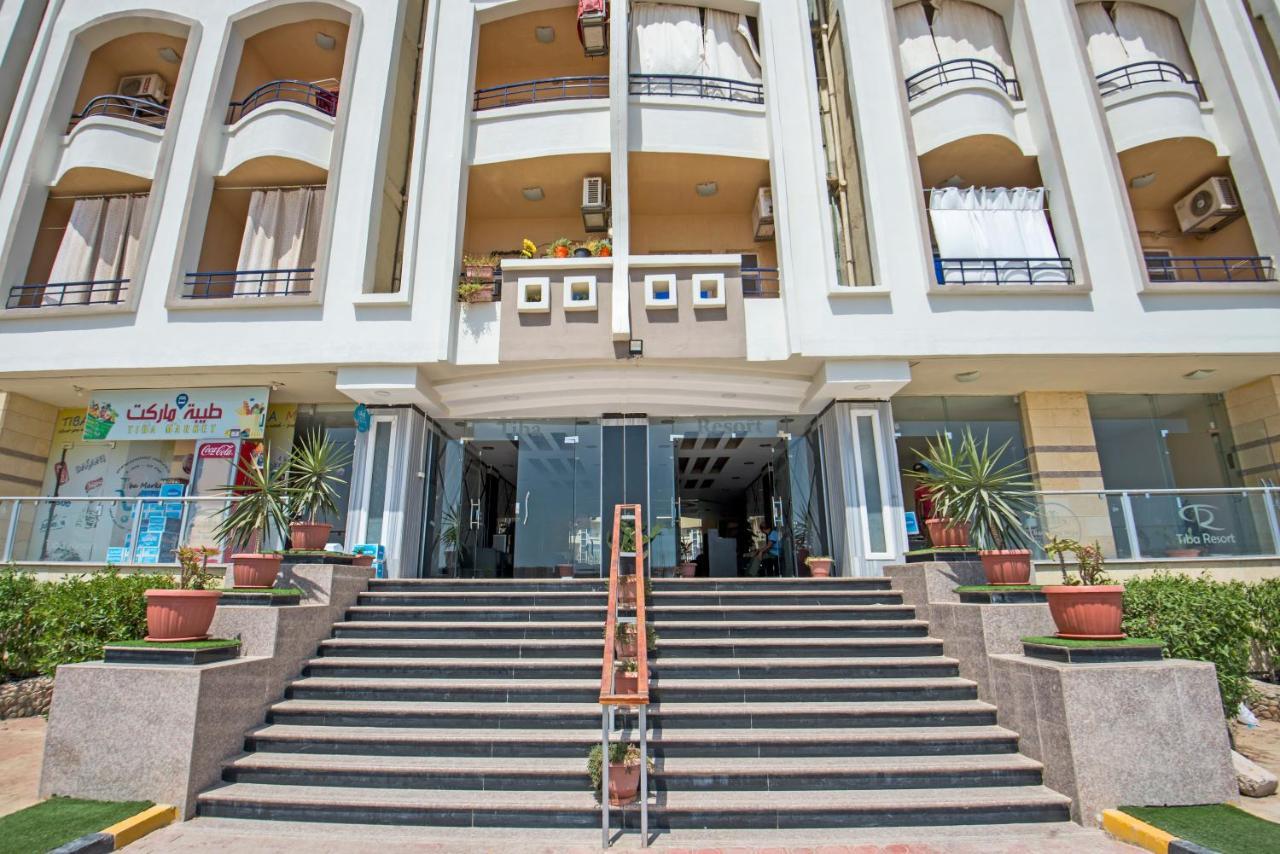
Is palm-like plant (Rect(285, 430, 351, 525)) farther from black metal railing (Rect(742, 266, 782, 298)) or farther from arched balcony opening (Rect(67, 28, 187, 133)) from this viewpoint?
arched balcony opening (Rect(67, 28, 187, 133))

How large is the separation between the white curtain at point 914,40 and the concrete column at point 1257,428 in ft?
25.6

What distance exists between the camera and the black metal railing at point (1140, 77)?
11148mm

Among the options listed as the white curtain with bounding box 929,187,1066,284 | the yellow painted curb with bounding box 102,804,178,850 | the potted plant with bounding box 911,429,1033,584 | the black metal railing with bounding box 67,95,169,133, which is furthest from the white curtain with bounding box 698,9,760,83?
the yellow painted curb with bounding box 102,804,178,850

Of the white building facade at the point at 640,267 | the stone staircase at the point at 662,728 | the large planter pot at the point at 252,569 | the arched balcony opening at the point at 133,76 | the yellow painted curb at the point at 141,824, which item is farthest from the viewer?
the arched balcony opening at the point at 133,76

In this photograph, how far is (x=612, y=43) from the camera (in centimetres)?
1098

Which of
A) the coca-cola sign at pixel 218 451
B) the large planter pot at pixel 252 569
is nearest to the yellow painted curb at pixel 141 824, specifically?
the large planter pot at pixel 252 569

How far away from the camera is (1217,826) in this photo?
4.33 m

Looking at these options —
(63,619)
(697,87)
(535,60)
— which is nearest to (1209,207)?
(697,87)

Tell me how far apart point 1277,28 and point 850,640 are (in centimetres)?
1394

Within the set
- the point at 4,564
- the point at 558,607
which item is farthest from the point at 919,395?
the point at 4,564

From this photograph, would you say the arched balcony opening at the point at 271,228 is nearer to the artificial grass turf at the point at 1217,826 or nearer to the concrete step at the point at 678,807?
the concrete step at the point at 678,807

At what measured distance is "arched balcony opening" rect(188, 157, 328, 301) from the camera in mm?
11109

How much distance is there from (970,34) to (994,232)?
395 cm

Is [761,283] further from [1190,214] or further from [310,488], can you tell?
[1190,214]
